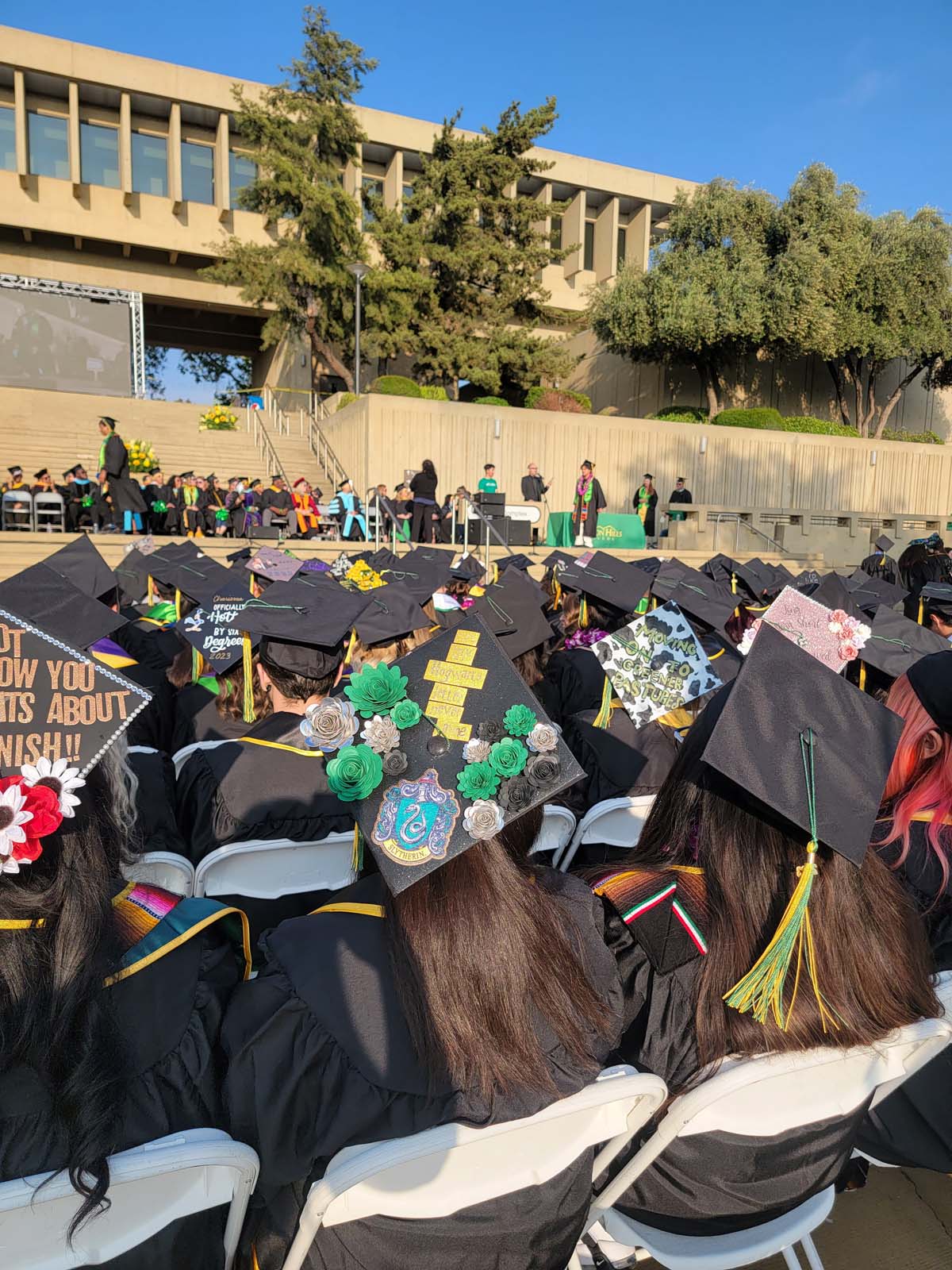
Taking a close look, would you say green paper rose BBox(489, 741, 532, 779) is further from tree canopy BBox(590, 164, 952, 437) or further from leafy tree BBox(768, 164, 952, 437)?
leafy tree BBox(768, 164, 952, 437)

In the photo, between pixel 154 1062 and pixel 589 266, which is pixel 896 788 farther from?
pixel 589 266

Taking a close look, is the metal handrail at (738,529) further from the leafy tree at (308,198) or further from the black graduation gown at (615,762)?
the black graduation gown at (615,762)

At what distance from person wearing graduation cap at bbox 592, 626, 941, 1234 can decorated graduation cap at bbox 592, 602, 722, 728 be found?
1.76 meters

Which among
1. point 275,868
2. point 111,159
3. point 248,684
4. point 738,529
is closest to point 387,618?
point 248,684

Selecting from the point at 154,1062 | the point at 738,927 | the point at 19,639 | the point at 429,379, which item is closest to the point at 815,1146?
the point at 738,927

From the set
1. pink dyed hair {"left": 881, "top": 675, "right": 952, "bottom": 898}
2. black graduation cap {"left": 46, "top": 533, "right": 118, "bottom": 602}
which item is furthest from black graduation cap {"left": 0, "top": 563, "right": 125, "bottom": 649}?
pink dyed hair {"left": 881, "top": 675, "right": 952, "bottom": 898}

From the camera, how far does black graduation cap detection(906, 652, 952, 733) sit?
199 cm

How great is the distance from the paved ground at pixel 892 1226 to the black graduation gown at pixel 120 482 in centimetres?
1382

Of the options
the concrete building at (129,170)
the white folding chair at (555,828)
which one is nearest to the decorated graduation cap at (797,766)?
the white folding chair at (555,828)

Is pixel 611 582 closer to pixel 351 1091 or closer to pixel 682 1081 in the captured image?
pixel 682 1081

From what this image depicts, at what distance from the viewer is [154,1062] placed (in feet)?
4.03

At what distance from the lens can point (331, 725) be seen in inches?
51.2

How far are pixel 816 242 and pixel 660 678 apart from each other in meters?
25.9

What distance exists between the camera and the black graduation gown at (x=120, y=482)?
44.0 ft
